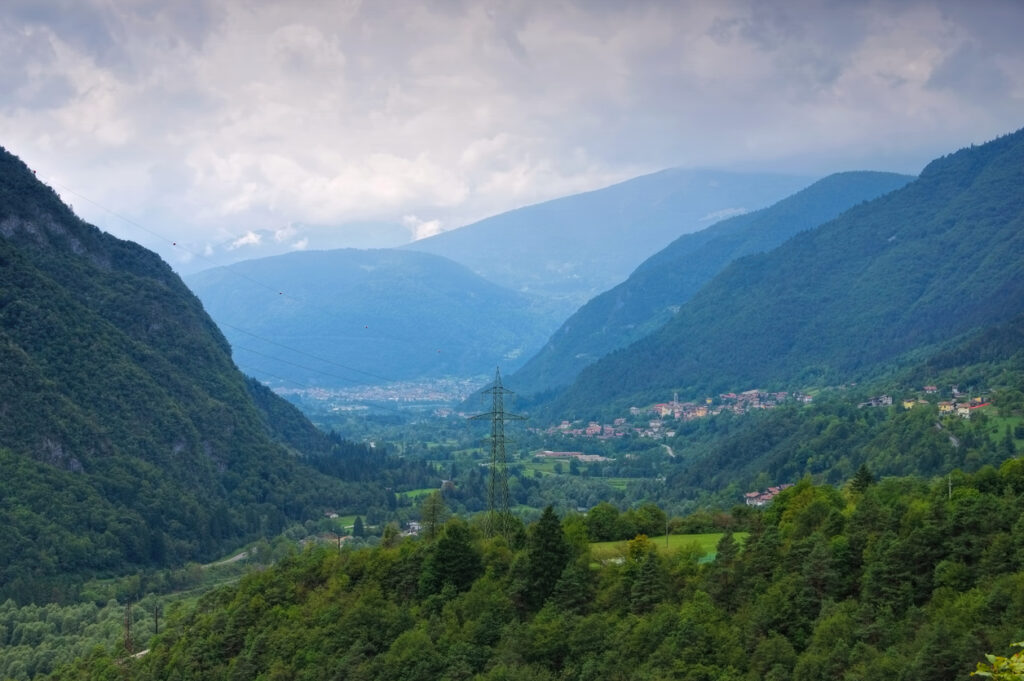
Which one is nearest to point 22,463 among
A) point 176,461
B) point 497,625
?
point 176,461

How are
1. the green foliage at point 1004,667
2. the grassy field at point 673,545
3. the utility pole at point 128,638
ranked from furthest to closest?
the utility pole at point 128,638 < the grassy field at point 673,545 < the green foliage at point 1004,667

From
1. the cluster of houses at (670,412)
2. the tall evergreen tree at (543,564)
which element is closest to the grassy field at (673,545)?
the tall evergreen tree at (543,564)

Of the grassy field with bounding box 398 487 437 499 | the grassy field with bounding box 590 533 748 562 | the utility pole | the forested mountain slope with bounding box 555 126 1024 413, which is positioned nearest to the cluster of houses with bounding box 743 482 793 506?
the grassy field with bounding box 398 487 437 499

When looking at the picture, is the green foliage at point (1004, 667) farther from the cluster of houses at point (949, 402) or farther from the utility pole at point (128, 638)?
the cluster of houses at point (949, 402)

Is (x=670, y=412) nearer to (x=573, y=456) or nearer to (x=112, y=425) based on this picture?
(x=573, y=456)

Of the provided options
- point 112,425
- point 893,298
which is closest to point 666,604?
point 112,425

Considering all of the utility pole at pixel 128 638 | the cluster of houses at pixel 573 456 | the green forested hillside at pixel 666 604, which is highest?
the green forested hillside at pixel 666 604
